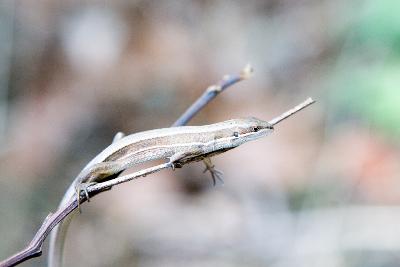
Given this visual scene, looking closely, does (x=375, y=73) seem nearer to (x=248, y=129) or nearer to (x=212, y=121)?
(x=212, y=121)

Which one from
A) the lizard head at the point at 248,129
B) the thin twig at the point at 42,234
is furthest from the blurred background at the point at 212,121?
the thin twig at the point at 42,234

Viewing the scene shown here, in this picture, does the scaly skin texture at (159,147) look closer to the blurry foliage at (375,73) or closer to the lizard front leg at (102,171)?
the lizard front leg at (102,171)

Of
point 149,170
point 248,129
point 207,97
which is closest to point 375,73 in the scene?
point 248,129

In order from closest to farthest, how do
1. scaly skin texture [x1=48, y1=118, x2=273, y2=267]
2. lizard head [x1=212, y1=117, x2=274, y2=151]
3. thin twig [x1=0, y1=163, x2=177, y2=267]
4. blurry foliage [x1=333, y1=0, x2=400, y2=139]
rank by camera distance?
thin twig [x1=0, y1=163, x2=177, y2=267], scaly skin texture [x1=48, y1=118, x2=273, y2=267], lizard head [x1=212, y1=117, x2=274, y2=151], blurry foliage [x1=333, y1=0, x2=400, y2=139]

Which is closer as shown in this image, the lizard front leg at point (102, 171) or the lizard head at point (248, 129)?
the lizard front leg at point (102, 171)

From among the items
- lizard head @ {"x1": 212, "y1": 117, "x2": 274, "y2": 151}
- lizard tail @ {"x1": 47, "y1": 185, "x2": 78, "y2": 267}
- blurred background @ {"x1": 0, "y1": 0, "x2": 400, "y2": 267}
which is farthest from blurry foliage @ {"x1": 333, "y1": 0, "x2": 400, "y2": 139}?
lizard tail @ {"x1": 47, "y1": 185, "x2": 78, "y2": 267}

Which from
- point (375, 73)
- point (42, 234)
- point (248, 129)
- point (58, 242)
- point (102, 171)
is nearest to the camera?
point (42, 234)

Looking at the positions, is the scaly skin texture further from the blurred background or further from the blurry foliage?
the blurry foliage

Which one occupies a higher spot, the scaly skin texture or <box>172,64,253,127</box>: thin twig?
<box>172,64,253,127</box>: thin twig

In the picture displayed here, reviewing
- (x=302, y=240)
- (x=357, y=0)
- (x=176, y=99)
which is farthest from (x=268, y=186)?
(x=357, y=0)

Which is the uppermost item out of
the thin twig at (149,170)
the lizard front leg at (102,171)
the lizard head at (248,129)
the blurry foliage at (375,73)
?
the blurry foliage at (375,73)
